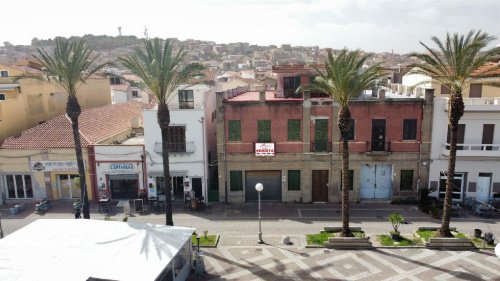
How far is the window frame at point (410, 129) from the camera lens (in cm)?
3148

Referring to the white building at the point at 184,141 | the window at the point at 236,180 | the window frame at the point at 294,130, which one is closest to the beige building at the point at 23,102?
the white building at the point at 184,141

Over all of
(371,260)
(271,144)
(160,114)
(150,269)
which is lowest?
(371,260)

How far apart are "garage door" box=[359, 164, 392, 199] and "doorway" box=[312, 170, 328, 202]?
2919 millimetres

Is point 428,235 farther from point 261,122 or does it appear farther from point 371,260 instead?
point 261,122

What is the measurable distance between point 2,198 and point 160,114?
765 inches

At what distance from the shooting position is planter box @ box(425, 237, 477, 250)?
2369cm

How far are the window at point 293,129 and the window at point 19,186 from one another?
2195cm

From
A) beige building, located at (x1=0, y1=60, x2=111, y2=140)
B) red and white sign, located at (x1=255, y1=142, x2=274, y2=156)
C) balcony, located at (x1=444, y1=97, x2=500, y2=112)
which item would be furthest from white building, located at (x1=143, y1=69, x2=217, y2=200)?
balcony, located at (x1=444, y1=97, x2=500, y2=112)

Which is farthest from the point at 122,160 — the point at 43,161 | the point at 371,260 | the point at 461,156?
the point at 461,156

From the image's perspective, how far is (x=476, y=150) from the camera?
3077 centimetres

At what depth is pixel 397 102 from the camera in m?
31.2

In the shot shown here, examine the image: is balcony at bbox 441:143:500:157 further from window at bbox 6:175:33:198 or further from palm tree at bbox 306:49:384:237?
window at bbox 6:175:33:198

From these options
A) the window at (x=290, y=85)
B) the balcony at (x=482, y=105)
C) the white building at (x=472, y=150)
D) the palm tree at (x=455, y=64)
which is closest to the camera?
the palm tree at (x=455, y=64)

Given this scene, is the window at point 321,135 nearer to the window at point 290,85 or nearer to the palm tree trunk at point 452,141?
the window at point 290,85
